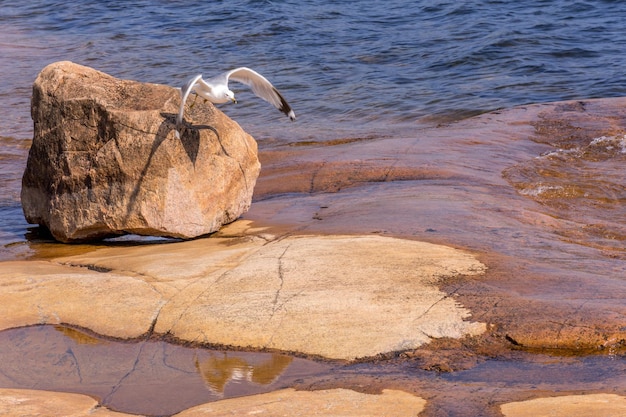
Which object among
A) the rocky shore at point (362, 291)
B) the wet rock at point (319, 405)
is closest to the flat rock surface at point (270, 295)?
the rocky shore at point (362, 291)

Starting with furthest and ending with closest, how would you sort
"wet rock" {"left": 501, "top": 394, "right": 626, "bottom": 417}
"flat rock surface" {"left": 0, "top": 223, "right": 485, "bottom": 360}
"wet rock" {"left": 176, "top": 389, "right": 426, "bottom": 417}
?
"flat rock surface" {"left": 0, "top": 223, "right": 485, "bottom": 360} → "wet rock" {"left": 176, "top": 389, "right": 426, "bottom": 417} → "wet rock" {"left": 501, "top": 394, "right": 626, "bottom": 417}

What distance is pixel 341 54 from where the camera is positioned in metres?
16.3

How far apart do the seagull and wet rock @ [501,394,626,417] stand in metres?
3.51

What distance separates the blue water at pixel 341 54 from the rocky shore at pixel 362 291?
330 cm

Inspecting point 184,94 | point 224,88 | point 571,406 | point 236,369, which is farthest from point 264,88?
point 571,406

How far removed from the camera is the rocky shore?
13.2ft

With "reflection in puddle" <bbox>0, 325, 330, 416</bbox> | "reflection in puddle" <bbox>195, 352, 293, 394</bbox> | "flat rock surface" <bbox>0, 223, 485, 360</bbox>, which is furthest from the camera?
"flat rock surface" <bbox>0, 223, 485, 360</bbox>

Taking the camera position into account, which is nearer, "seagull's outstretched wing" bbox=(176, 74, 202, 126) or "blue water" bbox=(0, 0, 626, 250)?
"seagull's outstretched wing" bbox=(176, 74, 202, 126)

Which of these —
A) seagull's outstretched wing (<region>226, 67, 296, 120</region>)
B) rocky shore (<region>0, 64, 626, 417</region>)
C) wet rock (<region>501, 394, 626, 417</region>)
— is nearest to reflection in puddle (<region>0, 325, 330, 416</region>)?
rocky shore (<region>0, 64, 626, 417</region>)

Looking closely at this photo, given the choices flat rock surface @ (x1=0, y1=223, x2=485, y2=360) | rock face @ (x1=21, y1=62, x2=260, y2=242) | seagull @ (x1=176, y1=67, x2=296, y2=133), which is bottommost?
flat rock surface @ (x1=0, y1=223, x2=485, y2=360)

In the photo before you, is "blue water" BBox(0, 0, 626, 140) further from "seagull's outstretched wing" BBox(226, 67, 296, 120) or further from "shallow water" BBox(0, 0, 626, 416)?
"seagull's outstretched wing" BBox(226, 67, 296, 120)

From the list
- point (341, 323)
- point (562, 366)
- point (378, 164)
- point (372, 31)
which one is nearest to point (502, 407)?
point (562, 366)

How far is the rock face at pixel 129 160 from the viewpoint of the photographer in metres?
6.52

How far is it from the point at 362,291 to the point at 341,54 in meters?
11.7
